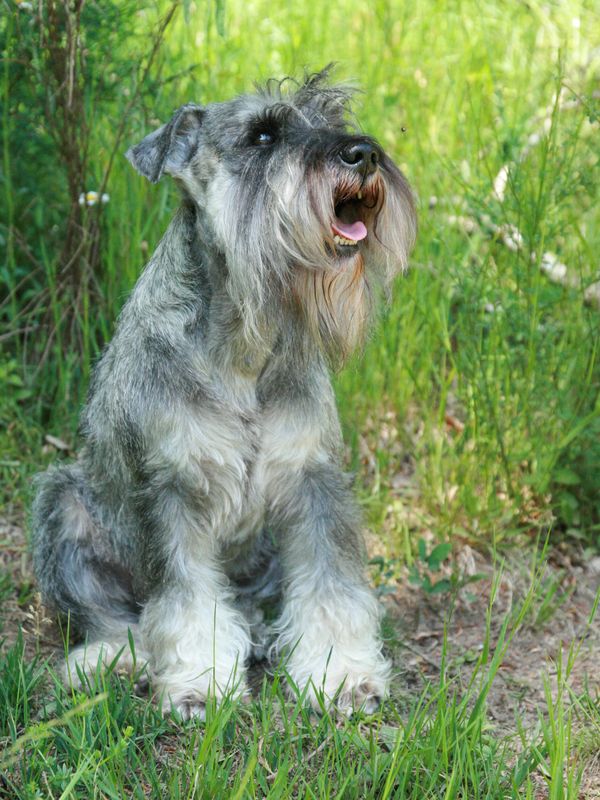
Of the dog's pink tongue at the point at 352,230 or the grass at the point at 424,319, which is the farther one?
the grass at the point at 424,319

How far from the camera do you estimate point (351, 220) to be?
3045mm

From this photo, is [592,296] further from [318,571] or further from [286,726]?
[286,726]

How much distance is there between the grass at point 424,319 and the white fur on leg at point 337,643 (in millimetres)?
123

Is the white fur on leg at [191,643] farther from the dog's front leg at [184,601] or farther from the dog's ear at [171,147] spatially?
the dog's ear at [171,147]

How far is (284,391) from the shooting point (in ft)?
10.5

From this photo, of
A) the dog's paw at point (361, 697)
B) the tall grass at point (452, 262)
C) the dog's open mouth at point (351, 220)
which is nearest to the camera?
the dog's open mouth at point (351, 220)

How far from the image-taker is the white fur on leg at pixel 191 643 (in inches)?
126

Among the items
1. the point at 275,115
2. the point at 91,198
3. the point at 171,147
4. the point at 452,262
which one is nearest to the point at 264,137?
the point at 275,115

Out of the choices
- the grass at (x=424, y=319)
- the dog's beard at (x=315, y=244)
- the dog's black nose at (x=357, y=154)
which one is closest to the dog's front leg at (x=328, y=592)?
the grass at (x=424, y=319)

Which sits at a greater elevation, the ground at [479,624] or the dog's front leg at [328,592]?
the dog's front leg at [328,592]

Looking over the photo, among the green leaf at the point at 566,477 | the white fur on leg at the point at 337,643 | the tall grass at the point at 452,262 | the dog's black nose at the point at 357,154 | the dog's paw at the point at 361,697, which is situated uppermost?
the dog's black nose at the point at 357,154

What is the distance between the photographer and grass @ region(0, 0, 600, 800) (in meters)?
3.48

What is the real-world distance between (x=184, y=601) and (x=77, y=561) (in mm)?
609

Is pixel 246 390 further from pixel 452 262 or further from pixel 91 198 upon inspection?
pixel 91 198
